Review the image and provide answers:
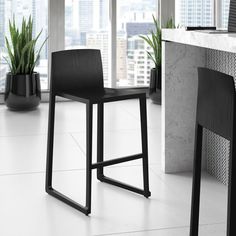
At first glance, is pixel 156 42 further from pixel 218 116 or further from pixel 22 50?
pixel 218 116

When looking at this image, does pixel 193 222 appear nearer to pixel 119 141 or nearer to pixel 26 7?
pixel 119 141

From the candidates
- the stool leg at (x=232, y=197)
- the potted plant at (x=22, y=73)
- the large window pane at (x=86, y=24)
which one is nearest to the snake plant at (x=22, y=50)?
the potted plant at (x=22, y=73)

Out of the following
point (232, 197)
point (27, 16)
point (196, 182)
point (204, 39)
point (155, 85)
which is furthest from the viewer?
point (27, 16)

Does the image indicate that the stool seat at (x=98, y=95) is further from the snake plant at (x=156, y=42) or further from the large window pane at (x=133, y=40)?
the large window pane at (x=133, y=40)

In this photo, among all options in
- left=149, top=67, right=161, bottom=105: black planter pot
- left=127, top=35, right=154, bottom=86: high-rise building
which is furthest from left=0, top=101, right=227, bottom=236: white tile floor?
left=127, top=35, right=154, bottom=86: high-rise building

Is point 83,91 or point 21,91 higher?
point 83,91

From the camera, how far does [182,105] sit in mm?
3236

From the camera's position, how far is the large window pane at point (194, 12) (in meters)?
5.91

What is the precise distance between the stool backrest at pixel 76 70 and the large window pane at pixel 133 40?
3.02m

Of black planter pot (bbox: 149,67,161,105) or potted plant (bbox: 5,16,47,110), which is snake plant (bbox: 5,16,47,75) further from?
black planter pot (bbox: 149,67,161,105)

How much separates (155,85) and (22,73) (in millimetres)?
1312

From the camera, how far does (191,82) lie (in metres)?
3.22

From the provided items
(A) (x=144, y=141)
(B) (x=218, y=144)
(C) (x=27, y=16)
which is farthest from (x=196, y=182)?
(C) (x=27, y=16)

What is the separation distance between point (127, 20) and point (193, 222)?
4.15 metres
